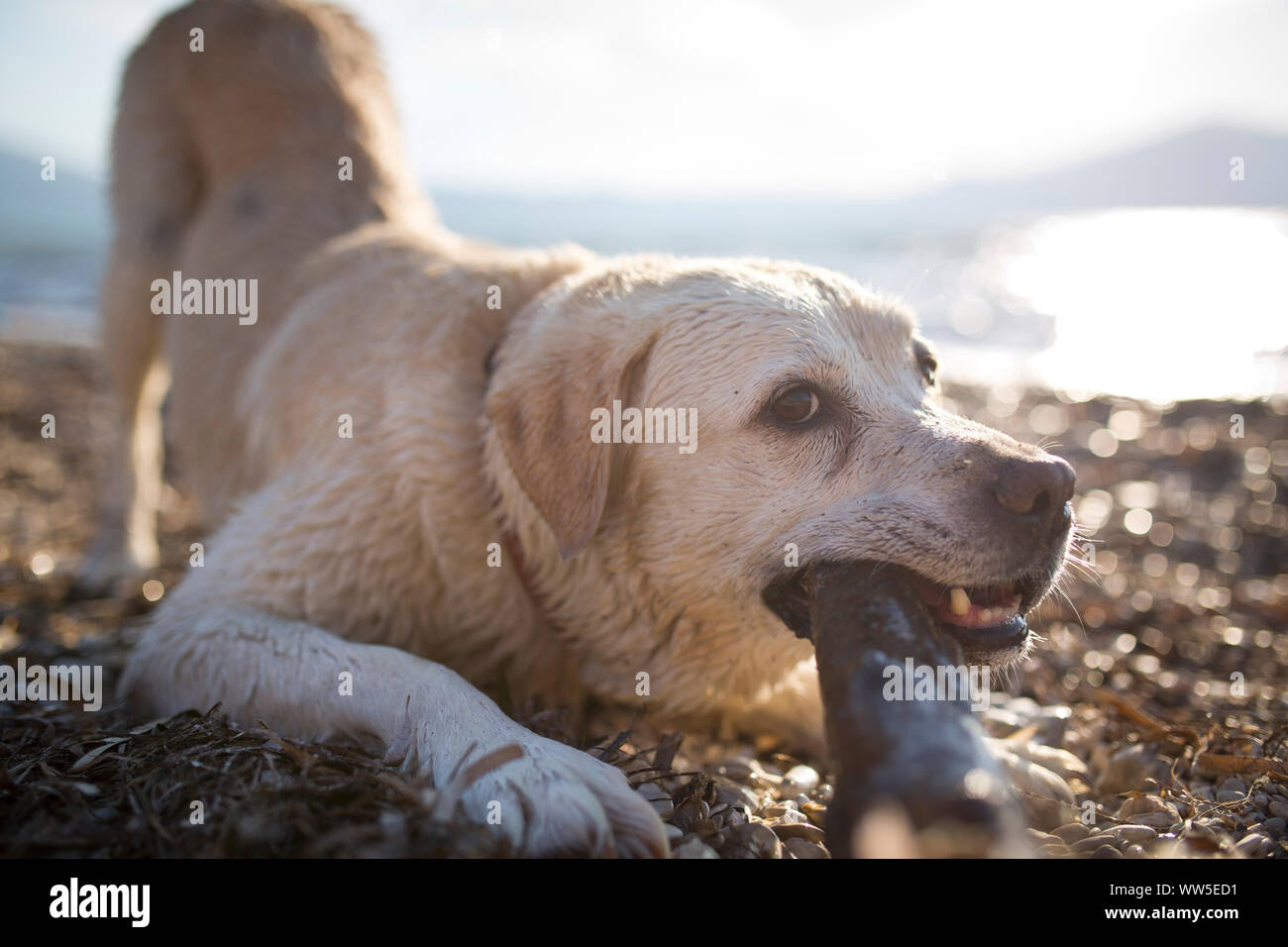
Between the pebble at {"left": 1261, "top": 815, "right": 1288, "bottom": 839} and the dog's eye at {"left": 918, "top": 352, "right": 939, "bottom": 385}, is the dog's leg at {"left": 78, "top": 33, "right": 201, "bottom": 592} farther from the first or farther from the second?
the pebble at {"left": 1261, "top": 815, "right": 1288, "bottom": 839}

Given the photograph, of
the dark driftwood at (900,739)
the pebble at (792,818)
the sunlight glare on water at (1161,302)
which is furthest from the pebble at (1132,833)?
the sunlight glare on water at (1161,302)

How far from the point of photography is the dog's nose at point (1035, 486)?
7.14ft

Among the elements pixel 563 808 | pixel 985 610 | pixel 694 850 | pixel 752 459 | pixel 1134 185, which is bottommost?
pixel 694 850

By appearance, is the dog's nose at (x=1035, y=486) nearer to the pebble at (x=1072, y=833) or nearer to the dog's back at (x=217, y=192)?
the pebble at (x=1072, y=833)

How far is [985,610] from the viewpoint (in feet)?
7.68

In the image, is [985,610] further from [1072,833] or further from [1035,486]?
[1072,833]

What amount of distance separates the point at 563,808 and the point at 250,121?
171 inches

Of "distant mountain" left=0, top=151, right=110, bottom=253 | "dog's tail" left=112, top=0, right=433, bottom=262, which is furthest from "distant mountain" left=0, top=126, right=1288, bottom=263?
"dog's tail" left=112, top=0, right=433, bottom=262

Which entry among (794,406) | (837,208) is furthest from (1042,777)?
(837,208)

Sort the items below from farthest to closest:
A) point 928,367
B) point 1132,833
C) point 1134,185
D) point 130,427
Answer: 1. point 1134,185
2. point 130,427
3. point 928,367
4. point 1132,833

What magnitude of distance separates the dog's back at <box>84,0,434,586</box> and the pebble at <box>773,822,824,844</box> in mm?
2995

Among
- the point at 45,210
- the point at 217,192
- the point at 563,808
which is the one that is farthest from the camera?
the point at 45,210
